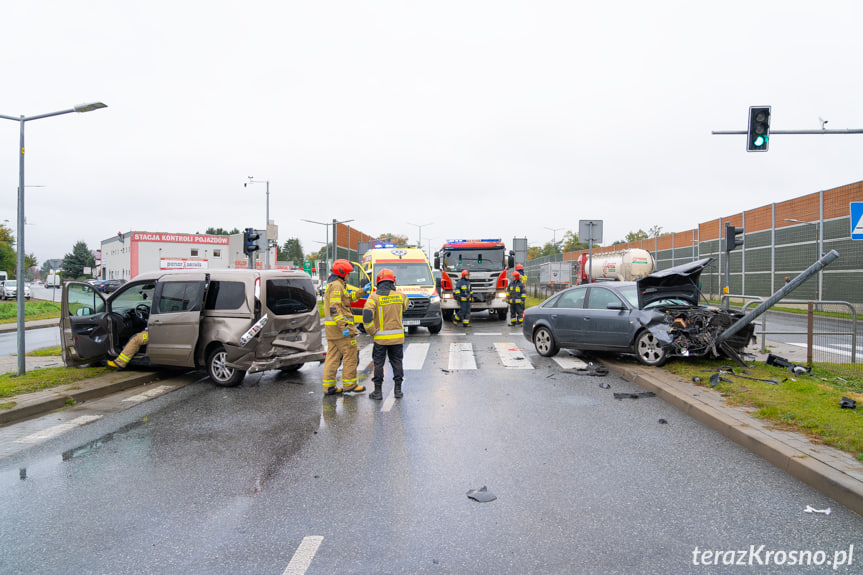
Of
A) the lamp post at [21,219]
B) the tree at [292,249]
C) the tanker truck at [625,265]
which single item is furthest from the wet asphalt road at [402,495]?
the tree at [292,249]

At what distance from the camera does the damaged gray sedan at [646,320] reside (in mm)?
8930

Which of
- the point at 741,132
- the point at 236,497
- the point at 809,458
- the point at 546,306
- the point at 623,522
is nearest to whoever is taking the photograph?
the point at 623,522

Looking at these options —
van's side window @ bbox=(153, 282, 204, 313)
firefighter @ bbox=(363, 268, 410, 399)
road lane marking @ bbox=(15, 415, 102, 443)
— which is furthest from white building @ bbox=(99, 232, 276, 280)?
road lane marking @ bbox=(15, 415, 102, 443)

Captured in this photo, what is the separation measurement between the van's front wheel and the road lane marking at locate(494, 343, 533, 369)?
191 inches

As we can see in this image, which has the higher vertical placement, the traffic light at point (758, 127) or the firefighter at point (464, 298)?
the traffic light at point (758, 127)

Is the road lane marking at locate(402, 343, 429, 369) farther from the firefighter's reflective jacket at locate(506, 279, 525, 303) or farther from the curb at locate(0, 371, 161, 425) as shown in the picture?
the firefighter's reflective jacket at locate(506, 279, 525, 303)

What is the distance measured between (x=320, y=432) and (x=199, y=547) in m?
2.61

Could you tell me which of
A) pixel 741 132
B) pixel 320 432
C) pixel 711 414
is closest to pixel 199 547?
pixel 320 432

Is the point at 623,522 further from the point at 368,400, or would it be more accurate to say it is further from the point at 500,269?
the point at 500,269

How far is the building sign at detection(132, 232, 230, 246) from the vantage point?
2862 inches

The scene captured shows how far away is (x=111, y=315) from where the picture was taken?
373 inches

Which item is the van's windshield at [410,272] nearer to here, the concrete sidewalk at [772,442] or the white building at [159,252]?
the concrete sidewalk at [772,442]

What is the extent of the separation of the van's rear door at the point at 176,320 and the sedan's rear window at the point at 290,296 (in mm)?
1121

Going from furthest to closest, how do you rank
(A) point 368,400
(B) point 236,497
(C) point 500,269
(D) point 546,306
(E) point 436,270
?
(E) point 436,270 → (C) point 500,269 → (D) point 546,306 → (A) point 368,400 → (B) point 236,497
